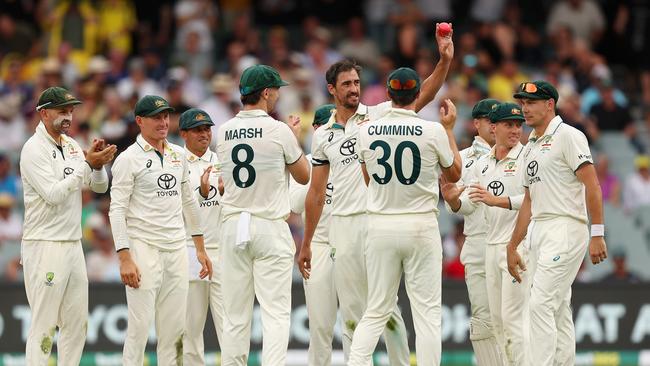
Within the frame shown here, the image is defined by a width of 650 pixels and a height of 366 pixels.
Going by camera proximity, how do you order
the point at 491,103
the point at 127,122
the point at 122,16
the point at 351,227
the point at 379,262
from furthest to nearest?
the point at 122,16 < the point at 127,122 < the point at 491,103 < the point at 351,227 < the point at 379,262

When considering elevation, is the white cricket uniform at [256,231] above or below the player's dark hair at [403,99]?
below

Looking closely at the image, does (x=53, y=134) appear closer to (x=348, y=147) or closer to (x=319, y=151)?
(x=319, y=151)

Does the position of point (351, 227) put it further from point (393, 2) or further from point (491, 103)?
point (393, 2)

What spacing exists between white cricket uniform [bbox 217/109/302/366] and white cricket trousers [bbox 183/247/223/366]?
1121 millimetres

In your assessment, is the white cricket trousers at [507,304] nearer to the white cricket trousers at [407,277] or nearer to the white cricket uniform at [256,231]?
the white cricket trousers at [407,277]

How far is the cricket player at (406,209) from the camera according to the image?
11.9m

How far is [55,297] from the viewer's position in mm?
12430

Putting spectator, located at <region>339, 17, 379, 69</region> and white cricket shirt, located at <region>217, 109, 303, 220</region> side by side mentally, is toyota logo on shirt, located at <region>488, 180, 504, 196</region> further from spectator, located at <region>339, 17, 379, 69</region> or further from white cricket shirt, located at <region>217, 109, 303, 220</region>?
spectator, located at <region>339, 17, 379, 69</region>

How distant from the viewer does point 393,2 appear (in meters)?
24.0

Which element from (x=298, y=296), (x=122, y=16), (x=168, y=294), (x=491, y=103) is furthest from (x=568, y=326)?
(x=122, y=16)

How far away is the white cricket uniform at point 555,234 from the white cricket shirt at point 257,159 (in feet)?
7.15

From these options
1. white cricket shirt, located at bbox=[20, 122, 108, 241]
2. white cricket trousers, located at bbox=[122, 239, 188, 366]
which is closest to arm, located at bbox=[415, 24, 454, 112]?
white cricket trousers, located at bbox=[122, 239, 188, 366]

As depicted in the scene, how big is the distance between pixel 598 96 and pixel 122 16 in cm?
812

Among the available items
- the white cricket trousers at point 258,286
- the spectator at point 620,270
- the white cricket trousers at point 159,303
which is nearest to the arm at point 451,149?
the white cricket trousers at point 258,286
